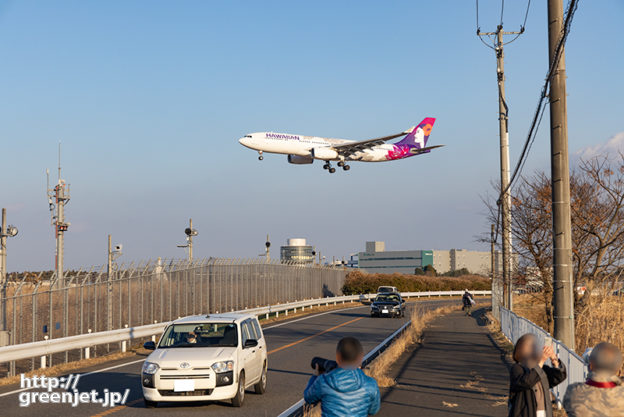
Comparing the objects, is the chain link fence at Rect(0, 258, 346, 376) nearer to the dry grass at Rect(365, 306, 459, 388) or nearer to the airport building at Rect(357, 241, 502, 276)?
the dry grass at Rect(365, 306, 459, 388)

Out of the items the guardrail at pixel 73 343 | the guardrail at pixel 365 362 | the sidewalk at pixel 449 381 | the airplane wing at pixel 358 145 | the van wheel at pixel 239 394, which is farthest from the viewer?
the airplane wing at pixel 358 145

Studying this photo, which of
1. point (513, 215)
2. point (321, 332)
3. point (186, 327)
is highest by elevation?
point (513, 215)

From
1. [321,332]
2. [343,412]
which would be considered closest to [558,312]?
[343,412]

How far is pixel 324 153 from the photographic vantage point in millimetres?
47156

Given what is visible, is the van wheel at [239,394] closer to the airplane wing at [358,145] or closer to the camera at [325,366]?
the camera at [325,366]

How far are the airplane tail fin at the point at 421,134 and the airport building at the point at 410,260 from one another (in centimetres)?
11580

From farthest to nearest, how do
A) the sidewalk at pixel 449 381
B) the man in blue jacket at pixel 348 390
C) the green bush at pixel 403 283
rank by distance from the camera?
1. the green bush at pixel 403 283
2. the sidewalk at pixel 449 381
3. the man in blue jacket at pixel 348 390

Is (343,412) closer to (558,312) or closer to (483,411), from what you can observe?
(483,411)

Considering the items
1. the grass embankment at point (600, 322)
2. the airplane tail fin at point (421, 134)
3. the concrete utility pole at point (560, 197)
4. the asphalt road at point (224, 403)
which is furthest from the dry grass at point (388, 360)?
the airplane tail fin at point (421, 134)

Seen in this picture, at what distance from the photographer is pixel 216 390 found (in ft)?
39.0

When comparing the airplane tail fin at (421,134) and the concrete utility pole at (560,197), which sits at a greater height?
the airplane tail fin at (421,134)

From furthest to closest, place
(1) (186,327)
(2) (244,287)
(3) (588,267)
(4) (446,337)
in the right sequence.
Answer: (2) (244,287), (4) (446,337), (3) (588,267), (1) (186,327)

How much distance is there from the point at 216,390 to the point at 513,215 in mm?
14794

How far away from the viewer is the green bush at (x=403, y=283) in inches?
2987
